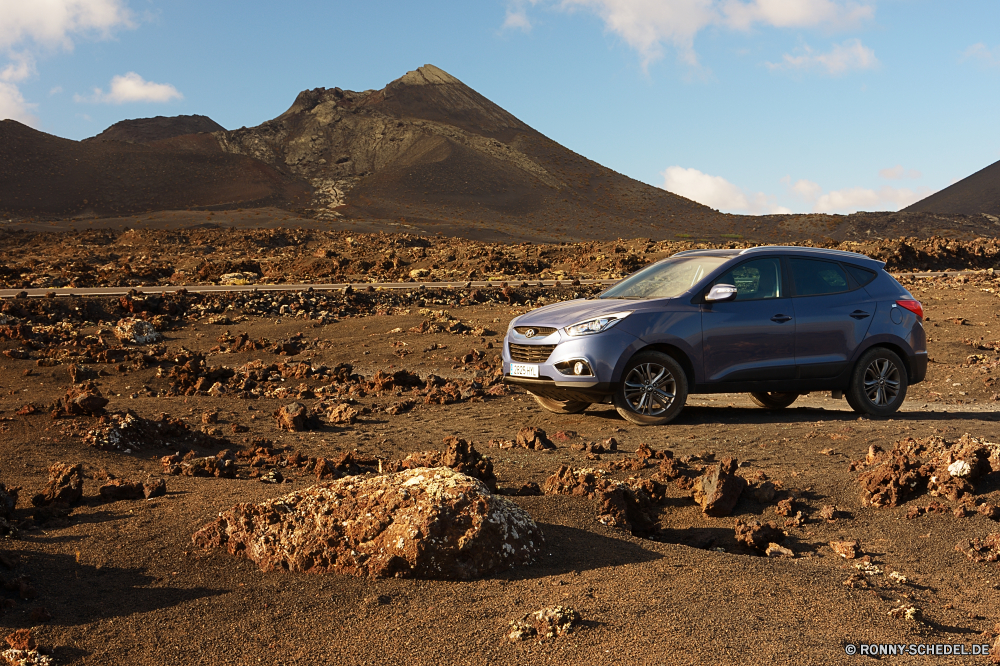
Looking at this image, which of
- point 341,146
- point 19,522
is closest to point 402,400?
point 19,522

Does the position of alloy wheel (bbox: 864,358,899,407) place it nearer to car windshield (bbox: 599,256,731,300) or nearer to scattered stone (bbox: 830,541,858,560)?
car windshield (bbox: 599,256,731,300)

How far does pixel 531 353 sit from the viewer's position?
8.98m

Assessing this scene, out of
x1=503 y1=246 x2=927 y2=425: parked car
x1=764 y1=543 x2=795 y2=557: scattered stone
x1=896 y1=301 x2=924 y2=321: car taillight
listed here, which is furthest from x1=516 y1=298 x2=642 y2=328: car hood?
x1=764 y1=543 x2=795 y2=557: scattered stone

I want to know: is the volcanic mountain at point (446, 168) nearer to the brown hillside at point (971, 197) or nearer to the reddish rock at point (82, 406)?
the brown hillside at point (971, 197)

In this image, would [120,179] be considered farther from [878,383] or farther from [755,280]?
[878,383]

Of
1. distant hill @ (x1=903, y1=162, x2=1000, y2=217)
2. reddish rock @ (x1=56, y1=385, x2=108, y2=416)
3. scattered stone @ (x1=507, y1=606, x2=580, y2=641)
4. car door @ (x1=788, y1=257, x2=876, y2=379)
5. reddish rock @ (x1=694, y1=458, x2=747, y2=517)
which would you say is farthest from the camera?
distant hill @ (x1=903, y1=162, x2=1000, y2=217)

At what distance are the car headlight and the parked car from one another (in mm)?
10

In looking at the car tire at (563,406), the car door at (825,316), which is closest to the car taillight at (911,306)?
the car door at (825,316)

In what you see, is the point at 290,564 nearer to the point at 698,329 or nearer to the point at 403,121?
the point at 698,329

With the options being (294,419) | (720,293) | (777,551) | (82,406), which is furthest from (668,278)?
(82,406)

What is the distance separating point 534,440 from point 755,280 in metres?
3.16

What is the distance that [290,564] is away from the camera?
14.4ft

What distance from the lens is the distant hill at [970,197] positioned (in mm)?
120125

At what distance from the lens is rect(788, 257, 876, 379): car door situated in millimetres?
9242
